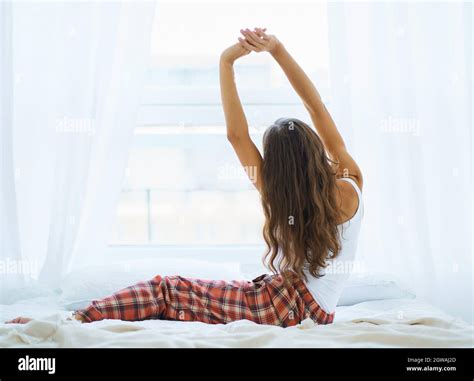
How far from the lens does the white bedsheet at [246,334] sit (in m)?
1.53

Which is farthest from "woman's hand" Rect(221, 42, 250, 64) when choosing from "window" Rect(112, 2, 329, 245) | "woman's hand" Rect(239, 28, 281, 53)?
"window" Rect(112, 2, 329, 245)

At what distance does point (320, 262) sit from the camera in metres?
1.82

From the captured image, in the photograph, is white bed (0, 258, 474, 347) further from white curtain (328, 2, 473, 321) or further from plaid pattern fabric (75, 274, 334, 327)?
white curtain (328, 2, 473, 321)

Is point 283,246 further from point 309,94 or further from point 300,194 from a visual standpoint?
point 309,94

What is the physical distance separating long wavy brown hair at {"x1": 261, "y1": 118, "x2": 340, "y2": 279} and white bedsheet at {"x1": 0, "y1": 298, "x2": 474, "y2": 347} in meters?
0.21

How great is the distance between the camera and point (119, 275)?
90.7 inches

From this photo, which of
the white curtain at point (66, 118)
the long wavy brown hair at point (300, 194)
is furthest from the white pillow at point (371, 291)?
the white curtain at point (66, 118)

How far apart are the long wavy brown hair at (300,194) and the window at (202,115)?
1.19 metres

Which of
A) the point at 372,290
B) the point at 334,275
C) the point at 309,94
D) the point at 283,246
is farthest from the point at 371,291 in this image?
the point at 309,94

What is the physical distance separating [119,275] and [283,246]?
2.42 ft

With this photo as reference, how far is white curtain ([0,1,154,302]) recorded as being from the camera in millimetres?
2707

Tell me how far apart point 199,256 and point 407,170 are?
106 centimetres

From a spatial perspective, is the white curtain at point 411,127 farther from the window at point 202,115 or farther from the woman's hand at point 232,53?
the woman's hand at point 232,53
